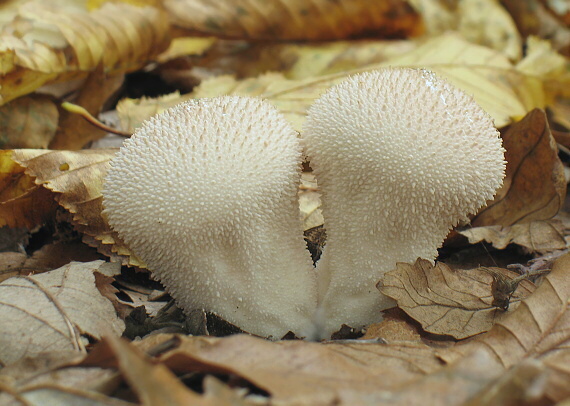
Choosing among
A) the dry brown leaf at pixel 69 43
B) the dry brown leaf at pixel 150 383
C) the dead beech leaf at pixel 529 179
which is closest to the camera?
the dry brown leaf at pixel 150 383

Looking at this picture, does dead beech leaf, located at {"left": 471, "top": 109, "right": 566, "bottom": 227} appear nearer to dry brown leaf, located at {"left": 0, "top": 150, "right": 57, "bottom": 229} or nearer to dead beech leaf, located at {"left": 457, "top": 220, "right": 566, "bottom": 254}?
dead beech leaf, located at {"left": 457, "top": 220, "right": 566, "bottom": 254}

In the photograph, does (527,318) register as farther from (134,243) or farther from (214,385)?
(134,243)

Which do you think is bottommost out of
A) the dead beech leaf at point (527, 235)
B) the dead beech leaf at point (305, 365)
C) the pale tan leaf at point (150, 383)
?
the dead beech leaf at point (527, 235)

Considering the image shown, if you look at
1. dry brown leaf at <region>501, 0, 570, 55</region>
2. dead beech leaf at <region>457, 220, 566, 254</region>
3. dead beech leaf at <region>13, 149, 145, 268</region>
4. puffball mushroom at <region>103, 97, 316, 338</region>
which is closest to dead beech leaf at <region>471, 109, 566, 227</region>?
dead beech leaf at <region>457, 220, 566, 254</region>

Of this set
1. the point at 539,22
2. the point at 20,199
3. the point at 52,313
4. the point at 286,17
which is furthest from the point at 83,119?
the point at 539,22

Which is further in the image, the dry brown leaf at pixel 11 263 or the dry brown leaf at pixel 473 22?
the dry brown leaf at pixel 473 22

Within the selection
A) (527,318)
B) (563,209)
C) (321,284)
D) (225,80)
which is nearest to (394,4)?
(225,80)

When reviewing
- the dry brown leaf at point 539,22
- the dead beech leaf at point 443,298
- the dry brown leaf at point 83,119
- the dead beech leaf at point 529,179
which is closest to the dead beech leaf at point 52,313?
the dead beech leaf at point 443,298

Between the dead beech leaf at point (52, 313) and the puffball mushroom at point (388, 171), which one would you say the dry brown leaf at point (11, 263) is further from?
the puffball mushroom at point (388, 171)
